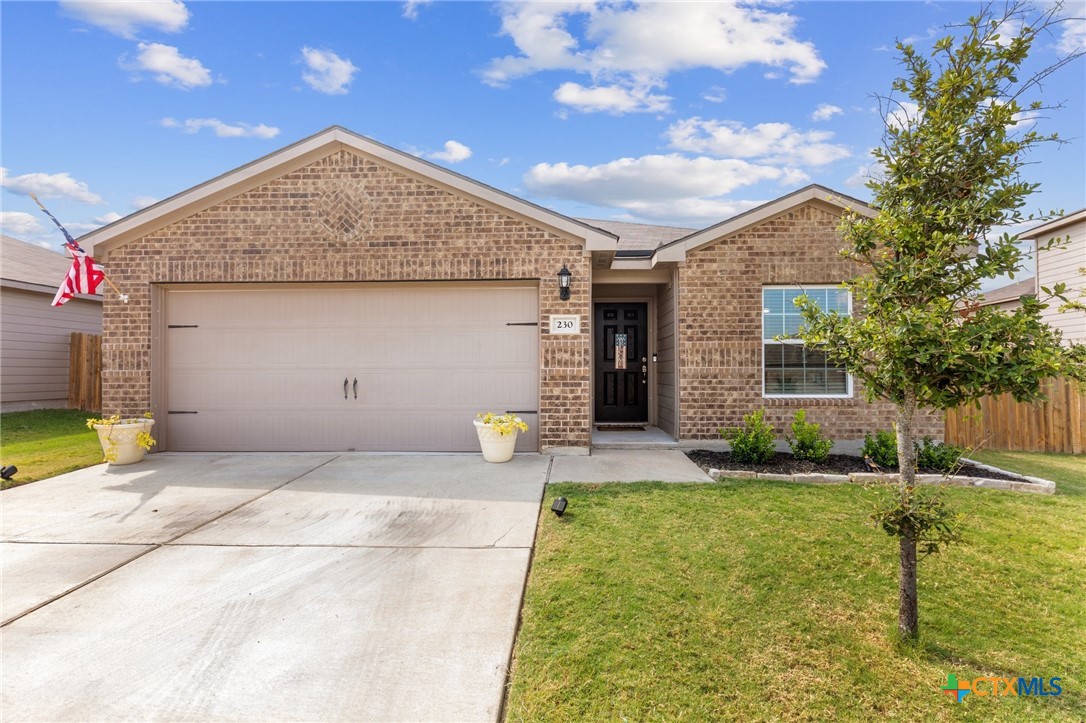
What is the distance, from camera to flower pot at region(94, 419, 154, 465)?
660 cm

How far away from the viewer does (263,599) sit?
3123 millimetres

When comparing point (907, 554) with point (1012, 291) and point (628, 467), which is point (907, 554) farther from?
point (1012, 291)

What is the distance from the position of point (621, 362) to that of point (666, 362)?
3.86ft

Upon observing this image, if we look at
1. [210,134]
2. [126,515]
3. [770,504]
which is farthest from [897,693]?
[210,134]

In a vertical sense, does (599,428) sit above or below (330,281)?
below

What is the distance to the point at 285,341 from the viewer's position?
7.54 metres

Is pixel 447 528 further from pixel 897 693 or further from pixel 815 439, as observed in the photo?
pixel 815 439

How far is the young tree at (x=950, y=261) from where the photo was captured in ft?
7.95

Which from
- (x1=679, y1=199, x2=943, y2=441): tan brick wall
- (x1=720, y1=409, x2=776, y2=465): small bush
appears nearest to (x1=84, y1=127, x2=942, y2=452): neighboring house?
(x1=679, y1=199, x2=943, y2=441): tan brick wall

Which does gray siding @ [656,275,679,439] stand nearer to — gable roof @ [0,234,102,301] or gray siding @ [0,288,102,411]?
gable roof @ [0,234,102,301]

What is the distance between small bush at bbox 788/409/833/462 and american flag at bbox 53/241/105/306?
9.44 metres

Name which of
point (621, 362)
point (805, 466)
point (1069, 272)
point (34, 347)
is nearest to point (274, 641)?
point (805, 466)

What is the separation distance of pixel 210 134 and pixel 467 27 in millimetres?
4807

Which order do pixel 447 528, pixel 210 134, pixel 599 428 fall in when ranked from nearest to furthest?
pixel 447 528 → pixel 210 134 → pixel 599 428
